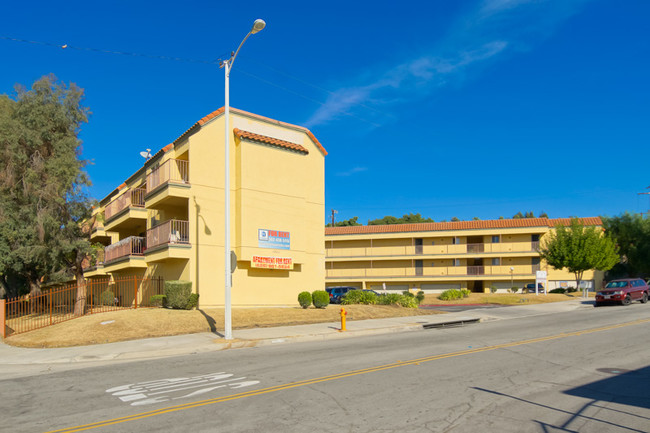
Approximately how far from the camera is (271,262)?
25984 mm

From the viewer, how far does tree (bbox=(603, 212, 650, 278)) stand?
5228cm

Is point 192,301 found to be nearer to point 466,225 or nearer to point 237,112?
point 237,112

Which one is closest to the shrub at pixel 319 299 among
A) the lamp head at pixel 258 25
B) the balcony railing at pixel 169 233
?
the balcony railing at pixel 169 233

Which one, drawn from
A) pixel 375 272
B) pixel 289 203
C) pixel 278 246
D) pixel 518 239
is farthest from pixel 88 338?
pixel 518 239

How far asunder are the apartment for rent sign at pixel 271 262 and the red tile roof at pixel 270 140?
601 centimetres

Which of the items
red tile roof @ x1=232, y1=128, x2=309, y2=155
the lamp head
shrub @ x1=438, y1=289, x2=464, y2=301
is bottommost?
shrub @ x1=438, y1=289, x2=464, y2=301

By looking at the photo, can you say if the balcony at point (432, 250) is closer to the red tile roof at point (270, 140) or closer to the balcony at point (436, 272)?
the balcony at point (436, 272)

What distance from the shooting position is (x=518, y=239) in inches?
2212

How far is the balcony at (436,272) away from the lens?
180ft

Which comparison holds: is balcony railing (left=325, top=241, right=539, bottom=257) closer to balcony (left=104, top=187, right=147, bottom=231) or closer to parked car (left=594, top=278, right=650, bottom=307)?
parked car (left=594, top=278, right=650, bottom=307)

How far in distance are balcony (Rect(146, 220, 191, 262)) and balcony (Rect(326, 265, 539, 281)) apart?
36.0 meters

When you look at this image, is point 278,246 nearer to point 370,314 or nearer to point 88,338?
point 370,314

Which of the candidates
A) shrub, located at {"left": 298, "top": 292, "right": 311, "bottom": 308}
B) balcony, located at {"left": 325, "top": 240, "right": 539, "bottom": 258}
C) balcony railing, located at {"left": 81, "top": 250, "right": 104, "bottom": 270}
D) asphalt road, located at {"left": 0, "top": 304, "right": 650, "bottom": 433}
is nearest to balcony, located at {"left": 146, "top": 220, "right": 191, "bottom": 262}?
shrub, located at {"left": 298, "top": 292, "right": 311, "bottom": 308}

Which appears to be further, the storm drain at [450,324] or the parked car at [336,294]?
the parked car at [336,294]
